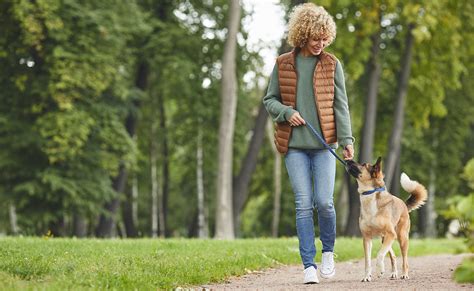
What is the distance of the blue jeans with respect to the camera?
809cm

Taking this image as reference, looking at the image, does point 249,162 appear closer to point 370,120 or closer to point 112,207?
point 370,120

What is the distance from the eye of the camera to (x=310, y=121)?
8.18m

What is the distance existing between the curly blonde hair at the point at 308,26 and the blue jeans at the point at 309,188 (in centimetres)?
111

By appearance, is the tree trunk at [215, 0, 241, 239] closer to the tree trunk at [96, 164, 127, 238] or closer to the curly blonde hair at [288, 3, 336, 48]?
the tree trunk at [96, 164, 127, 238]

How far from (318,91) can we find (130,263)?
2680 millimetres

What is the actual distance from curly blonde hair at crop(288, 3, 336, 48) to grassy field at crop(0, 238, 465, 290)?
233 cm

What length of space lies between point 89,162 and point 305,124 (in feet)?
52.9

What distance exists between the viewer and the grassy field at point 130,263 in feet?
23.1

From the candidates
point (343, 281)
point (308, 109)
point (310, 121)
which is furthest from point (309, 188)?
point (343, 281)

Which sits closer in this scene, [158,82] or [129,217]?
[158,82]

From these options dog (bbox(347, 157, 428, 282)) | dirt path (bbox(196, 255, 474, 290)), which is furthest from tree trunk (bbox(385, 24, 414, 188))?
dog (bbox(347, 157, 428, 282))

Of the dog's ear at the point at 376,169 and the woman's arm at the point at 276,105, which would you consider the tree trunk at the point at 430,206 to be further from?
the woman's arm at the point at 276,105

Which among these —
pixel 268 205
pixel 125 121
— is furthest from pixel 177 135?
pixel 268 205

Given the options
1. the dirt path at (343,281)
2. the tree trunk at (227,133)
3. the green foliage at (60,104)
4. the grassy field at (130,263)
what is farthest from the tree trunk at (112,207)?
the dirt path at (343,281)
